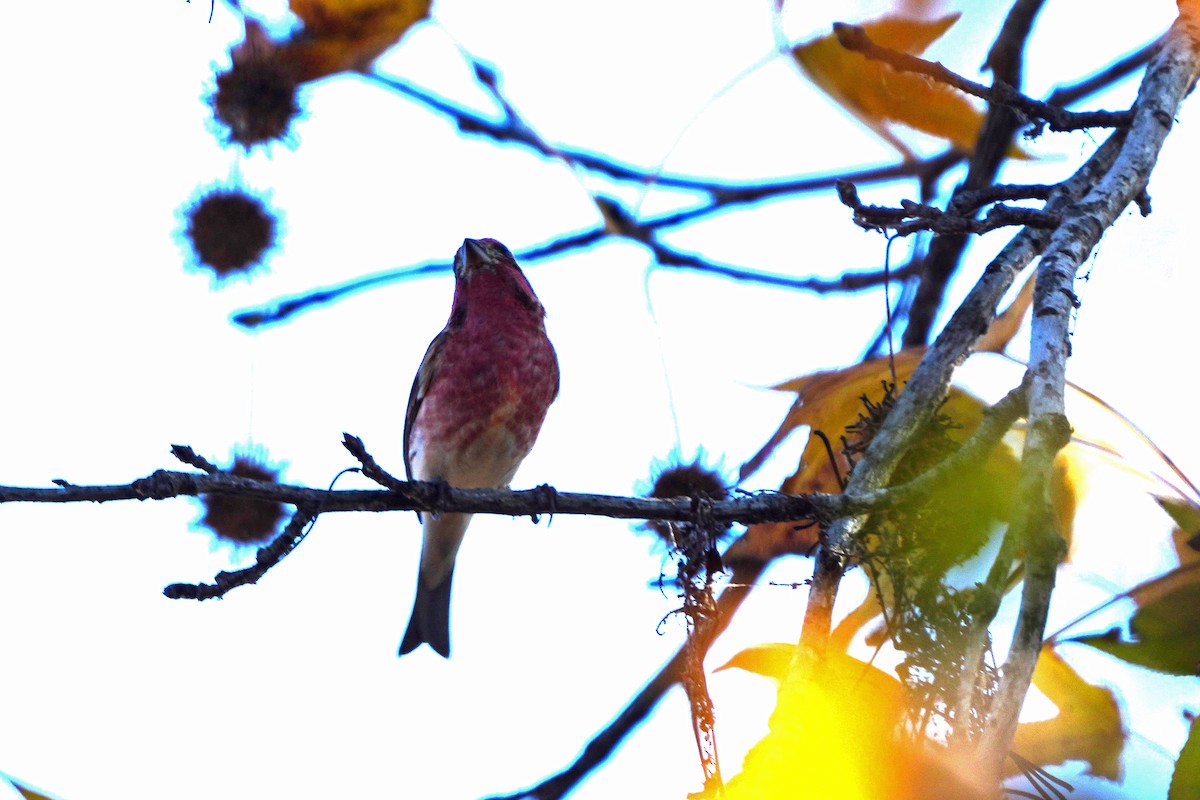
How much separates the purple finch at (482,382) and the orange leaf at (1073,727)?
10.1 feet

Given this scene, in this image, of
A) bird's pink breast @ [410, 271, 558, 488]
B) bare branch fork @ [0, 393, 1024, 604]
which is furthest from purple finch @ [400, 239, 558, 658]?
bare branch fork @ [0, 393, 1024, 604]

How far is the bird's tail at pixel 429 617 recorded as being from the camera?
6.59m

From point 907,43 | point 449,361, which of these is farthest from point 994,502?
point 449,361

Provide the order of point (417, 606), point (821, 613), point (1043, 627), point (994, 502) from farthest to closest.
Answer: point (417, 606)
point (821, 613)
point (994, 502)
point (1043, 627)

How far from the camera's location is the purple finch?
5621 millimetres

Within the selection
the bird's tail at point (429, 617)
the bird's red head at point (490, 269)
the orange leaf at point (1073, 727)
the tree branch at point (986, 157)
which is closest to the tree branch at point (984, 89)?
the tree branch at point (986, 157)

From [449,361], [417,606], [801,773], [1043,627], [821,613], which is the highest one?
[449,361]

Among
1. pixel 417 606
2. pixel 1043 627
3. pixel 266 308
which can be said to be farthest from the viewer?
pixel 417 606

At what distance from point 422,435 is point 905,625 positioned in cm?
325

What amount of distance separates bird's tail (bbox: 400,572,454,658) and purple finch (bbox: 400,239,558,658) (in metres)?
0.59

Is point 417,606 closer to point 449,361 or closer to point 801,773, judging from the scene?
point 449,361

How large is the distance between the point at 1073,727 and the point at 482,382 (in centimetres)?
342

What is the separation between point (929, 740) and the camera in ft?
7.64

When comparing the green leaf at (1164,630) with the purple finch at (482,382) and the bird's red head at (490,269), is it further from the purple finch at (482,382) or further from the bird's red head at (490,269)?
the bird's red head at (490,269)
